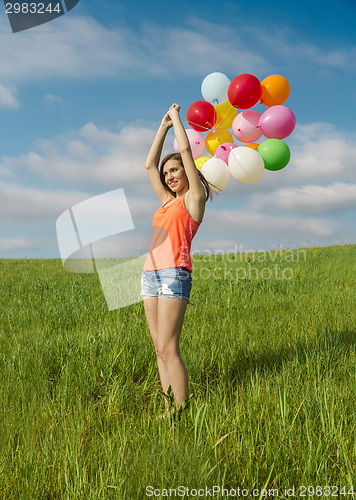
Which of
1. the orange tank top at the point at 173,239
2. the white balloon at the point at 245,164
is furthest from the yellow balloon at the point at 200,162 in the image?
the orange tank top at the point at 173,239

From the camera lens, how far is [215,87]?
16.7 feet

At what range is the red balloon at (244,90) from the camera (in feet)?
15.0

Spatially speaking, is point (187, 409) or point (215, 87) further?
point (215, 87)

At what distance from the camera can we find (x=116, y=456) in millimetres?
1940

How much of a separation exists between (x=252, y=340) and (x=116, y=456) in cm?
235

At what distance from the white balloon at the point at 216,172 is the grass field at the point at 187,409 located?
5.47 feet

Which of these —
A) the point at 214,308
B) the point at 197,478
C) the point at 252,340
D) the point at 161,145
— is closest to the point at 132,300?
the point at 214,308

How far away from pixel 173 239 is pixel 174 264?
0.67ft

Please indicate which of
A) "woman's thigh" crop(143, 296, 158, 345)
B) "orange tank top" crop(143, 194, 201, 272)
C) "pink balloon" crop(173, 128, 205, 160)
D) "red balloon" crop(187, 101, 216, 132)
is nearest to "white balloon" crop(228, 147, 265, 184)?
"pink balloon" crop(173, 128, 205, 160)

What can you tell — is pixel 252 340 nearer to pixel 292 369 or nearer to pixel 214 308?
pixel 292 369

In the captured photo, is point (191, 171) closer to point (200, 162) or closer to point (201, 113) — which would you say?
point (200, 162)

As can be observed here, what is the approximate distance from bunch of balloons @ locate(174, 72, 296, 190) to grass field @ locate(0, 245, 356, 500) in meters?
1.89

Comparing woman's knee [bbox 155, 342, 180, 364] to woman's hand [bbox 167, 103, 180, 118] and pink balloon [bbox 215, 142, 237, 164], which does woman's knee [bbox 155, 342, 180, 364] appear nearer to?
woman's hand [bbox 167, 103, 180, 118]

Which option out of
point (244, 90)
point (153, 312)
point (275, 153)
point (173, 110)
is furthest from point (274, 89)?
point (153, 312)
